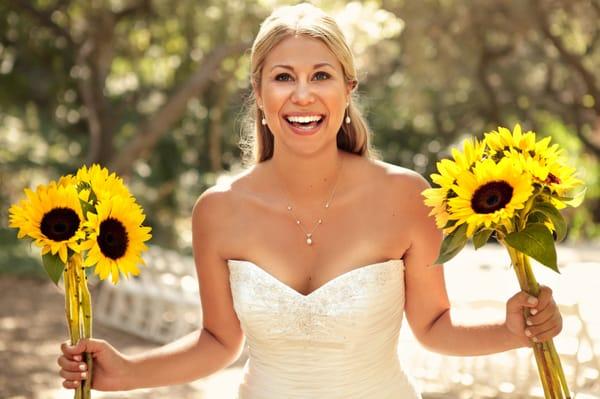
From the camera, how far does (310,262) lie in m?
3.01

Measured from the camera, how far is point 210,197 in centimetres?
318

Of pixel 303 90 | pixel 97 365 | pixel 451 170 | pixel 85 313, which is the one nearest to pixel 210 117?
pixel 303 90

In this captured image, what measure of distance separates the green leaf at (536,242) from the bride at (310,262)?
575mm

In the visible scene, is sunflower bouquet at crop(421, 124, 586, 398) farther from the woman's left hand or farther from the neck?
the neck

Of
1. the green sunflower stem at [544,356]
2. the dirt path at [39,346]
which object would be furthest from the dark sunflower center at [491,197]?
the dirt path at [39,346]

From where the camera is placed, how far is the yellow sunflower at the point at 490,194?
7.05ft

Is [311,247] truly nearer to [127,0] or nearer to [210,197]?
[210,197]

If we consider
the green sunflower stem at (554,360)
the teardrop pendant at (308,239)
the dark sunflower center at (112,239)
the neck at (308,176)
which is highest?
the neck at (308,176)

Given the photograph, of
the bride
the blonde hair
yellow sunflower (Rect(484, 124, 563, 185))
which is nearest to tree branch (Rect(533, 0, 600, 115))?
the blonde hair

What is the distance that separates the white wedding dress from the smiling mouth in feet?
1.54

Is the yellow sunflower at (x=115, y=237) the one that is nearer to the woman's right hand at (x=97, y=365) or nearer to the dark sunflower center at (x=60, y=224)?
the dark sunflower center at (x=60, y=224)

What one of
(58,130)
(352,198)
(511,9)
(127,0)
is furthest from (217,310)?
(58,130)

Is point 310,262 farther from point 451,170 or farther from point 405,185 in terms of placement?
point 451,170

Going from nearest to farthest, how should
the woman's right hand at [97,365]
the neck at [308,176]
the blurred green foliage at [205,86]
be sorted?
the woman's right hand at [97,365] → the neck at [308,176] → the blurred green foliage at [205,86]
